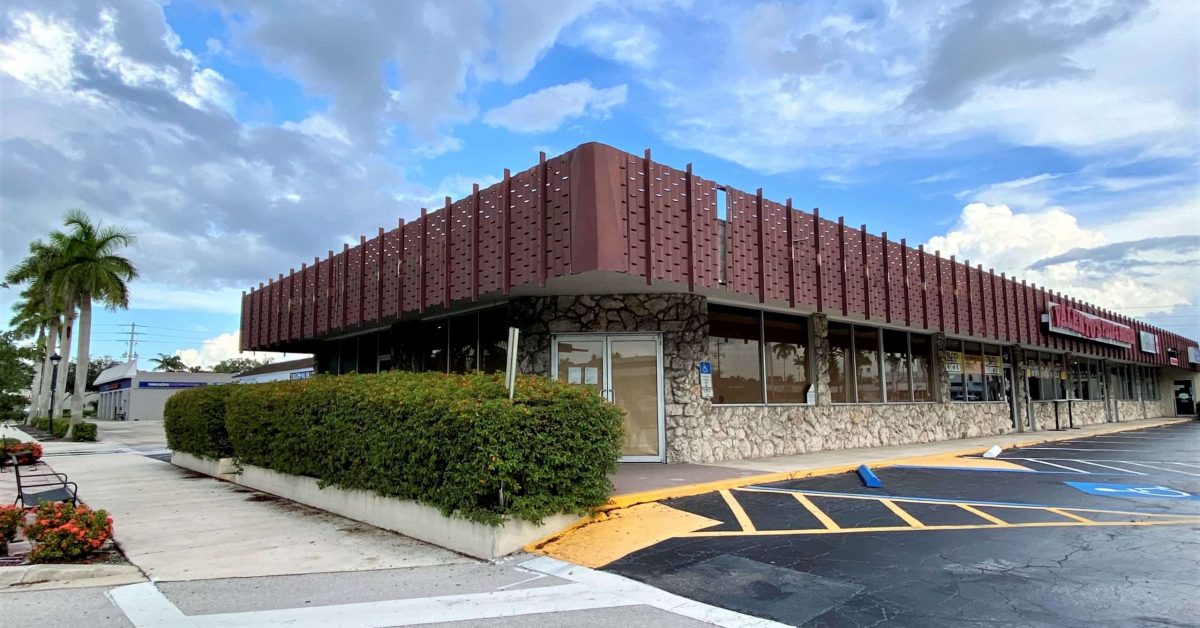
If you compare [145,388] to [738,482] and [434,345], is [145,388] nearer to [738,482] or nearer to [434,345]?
[434,345]

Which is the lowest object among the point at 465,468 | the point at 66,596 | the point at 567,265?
the point at 66,596

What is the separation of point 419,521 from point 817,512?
15.6 feet

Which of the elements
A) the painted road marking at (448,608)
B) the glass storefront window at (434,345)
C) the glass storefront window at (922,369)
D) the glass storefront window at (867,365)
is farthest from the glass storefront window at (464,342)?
the glass storefront window at (922,369)

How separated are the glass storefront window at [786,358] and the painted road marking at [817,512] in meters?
5.53

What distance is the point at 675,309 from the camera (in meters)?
13.0

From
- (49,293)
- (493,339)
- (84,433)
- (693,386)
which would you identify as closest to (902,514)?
(693,386)

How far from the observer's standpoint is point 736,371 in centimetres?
1429

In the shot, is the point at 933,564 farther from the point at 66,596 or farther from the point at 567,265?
the point at 66,596

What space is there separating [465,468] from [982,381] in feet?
68.4

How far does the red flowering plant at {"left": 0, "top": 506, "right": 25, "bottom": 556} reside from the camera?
696 cm

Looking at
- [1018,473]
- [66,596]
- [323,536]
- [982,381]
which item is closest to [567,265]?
[323,536]

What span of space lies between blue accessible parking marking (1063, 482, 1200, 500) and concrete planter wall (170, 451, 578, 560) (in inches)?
307

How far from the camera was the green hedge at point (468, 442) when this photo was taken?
7074 mm

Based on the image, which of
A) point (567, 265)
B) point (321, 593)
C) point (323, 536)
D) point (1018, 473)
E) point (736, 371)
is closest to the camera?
point (321, 593)
